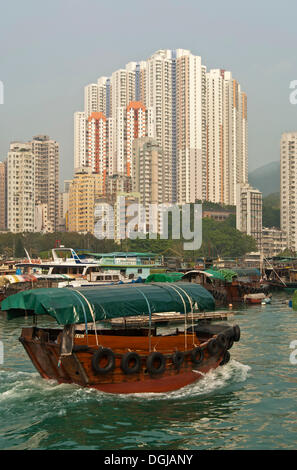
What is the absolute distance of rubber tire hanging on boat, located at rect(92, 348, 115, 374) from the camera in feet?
46.4

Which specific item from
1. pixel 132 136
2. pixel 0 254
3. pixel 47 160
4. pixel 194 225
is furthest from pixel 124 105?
pixel 0 254

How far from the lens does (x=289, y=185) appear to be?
405 ft

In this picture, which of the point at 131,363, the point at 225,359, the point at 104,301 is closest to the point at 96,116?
the point at 225,359

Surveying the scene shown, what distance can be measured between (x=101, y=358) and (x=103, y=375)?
461 mm

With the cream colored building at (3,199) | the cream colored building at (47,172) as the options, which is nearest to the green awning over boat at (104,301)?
the cream colored building at (47,172)

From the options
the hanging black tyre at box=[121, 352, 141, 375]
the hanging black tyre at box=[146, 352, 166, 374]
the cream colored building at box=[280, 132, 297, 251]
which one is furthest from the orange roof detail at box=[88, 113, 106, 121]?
the hanging black tyre at box=[121, 352, 141, 375]

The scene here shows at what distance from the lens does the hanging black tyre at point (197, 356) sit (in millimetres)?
16094

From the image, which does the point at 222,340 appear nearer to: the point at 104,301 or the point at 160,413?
the point at 104,301

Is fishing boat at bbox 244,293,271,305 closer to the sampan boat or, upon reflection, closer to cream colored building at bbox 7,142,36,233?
the sampan boat

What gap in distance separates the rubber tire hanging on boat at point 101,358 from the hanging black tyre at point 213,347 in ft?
11.8

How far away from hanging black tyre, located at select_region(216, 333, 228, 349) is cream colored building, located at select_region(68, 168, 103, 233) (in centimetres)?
10230

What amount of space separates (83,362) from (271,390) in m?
5.41
